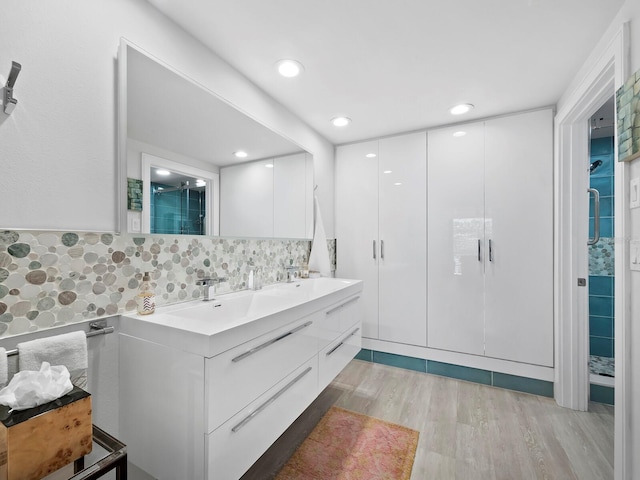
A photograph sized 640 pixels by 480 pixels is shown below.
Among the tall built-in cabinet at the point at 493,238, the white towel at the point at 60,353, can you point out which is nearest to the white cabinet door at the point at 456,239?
the tall built-in cabinet at the point at 493,238

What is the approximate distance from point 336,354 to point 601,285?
112 inches

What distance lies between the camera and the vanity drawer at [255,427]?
1.01 meters

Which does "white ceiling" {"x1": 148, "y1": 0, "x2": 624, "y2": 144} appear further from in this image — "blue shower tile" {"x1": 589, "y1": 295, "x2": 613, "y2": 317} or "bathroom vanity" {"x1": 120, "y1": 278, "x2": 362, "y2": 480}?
"blue shower tile" {"x1": 589, "y1": 295, "x2": 613, "y2": 317}

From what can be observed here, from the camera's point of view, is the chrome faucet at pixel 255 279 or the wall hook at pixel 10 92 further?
the chrome faucet at pixel 255 279

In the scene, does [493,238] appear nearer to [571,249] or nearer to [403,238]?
[571,249]

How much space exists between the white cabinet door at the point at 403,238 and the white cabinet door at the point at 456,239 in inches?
3.0

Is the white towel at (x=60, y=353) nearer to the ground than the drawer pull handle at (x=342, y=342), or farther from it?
farther from it

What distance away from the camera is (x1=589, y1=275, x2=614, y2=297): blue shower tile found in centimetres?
286

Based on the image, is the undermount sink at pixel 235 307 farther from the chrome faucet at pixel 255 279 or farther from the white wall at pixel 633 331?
the white wall at pixel 633 331

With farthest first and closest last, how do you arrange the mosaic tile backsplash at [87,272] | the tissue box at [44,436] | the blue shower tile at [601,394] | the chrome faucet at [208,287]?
the blue shower tile at [601,394], the chrome faucet at [208,287], the mosaic tile backsplash at [87,272], the tissue box at [44,436]

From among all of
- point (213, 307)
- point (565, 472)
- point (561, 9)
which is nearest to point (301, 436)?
point (213, 307)

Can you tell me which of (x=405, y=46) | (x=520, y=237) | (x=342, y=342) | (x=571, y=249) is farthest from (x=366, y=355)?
(x=405, y=46)

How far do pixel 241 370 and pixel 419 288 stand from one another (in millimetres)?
2023

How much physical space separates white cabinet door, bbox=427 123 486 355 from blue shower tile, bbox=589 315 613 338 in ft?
4.75
